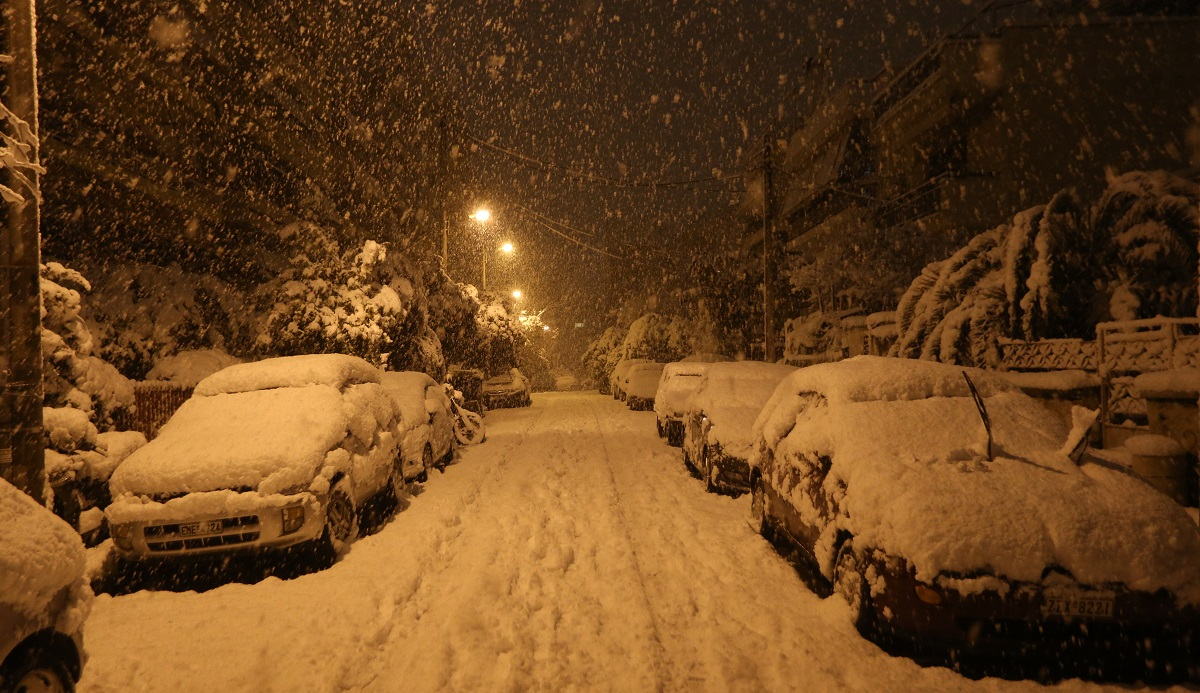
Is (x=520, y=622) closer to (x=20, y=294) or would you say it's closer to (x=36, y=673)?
(x=36, y=673)

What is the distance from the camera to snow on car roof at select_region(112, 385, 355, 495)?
6074 mm

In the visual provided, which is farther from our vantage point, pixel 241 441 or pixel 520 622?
pixel 241 441

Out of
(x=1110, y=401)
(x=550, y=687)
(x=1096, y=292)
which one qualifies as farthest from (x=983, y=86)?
(x=550, y=687)

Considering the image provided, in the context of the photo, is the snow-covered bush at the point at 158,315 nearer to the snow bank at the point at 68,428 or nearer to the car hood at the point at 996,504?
the snow bank at the point at 68,428

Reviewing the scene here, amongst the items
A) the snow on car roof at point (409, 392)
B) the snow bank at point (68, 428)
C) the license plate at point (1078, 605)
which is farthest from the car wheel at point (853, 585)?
the snow bank at point (68, 428)

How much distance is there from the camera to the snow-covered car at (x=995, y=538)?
3926mm

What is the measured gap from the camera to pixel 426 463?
10578mm

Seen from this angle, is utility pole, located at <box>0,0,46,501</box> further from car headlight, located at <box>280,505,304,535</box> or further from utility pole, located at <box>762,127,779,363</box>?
utility pole, located at <box>762,127,779,363</box>

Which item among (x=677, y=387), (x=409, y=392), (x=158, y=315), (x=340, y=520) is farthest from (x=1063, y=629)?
(x=158, y=315)

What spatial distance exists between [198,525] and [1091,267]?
12.0 metres

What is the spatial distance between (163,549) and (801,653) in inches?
198

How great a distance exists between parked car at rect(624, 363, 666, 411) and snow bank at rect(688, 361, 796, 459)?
1181 centimetres

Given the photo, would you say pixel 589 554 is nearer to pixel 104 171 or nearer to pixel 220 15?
pixel 104 171

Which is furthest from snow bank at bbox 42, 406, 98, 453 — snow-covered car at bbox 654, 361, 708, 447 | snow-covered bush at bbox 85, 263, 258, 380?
snow-covered car at bbox 654, 361, 708, 447
